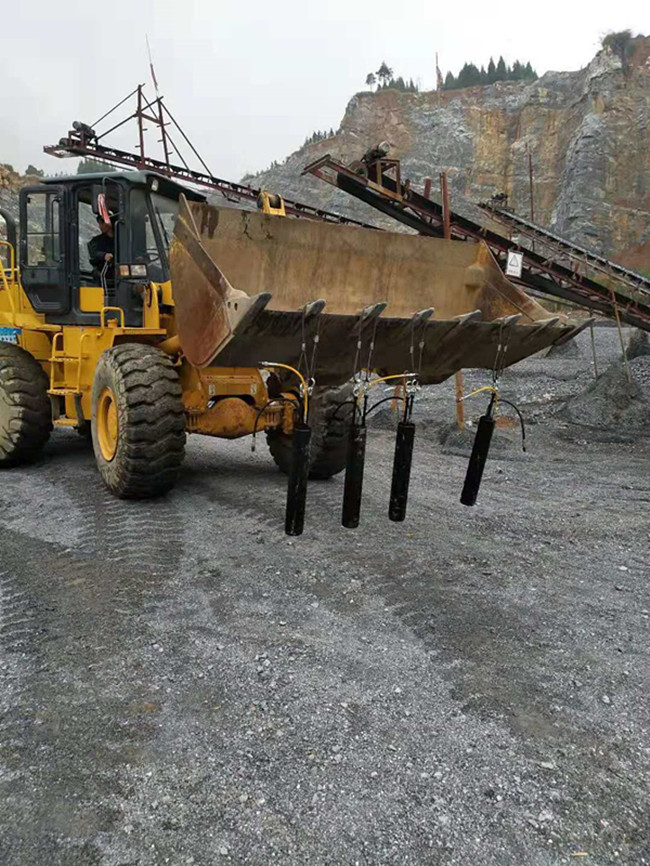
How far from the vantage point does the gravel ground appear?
1.88 meters

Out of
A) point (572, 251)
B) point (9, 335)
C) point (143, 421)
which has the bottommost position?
point (143, 421)

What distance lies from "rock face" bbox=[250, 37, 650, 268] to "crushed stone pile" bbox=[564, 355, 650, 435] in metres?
27.3

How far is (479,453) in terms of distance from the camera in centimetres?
379

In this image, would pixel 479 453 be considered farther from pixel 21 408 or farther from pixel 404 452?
pixel 21 408

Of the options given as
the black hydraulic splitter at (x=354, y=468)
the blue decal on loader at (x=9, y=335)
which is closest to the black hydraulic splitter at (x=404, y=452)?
the black hydraulic splitter at (x=354, y=468)

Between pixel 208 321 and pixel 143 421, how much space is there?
4.31 ft

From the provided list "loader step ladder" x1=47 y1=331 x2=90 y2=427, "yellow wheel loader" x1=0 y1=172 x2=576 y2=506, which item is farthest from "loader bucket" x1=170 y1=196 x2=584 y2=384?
"loader step ladder" x1=47 y1=331 x2=90 y2=427

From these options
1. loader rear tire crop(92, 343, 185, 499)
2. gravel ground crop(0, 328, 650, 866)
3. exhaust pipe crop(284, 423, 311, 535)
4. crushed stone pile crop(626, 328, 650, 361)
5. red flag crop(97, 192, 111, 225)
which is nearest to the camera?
gravel ground crop(0, 328, 650, 866)

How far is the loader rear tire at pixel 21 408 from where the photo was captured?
5996 millimetres

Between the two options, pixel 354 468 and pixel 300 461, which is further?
pixel 354 468

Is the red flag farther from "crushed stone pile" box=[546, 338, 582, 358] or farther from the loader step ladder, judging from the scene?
"crushed stone pile" box=[546, 338, 582, 358]

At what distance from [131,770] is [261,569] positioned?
1.71 m

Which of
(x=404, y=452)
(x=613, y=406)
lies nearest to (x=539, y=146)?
(x=613, y=406)

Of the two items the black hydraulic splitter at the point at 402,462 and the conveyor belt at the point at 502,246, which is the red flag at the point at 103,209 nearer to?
the black hydraulic splitter at the point at 402,462
